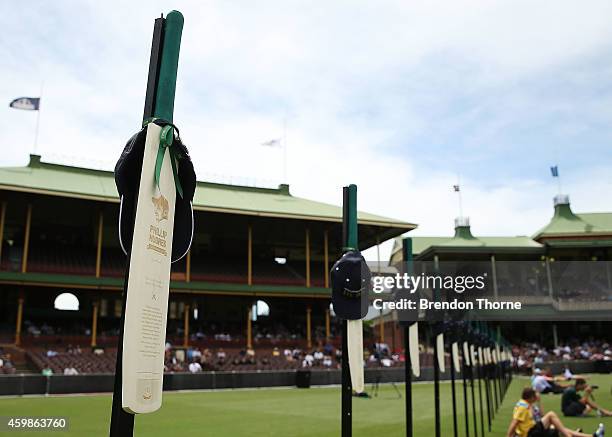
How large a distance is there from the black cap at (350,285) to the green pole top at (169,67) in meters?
2.25

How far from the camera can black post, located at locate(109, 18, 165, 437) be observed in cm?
246

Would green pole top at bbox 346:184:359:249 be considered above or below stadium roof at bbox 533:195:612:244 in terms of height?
below

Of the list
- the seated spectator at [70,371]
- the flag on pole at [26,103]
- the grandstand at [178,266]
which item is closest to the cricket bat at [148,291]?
the seated spectator at [70,371]

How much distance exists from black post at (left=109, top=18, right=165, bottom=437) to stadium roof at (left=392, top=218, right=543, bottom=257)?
46875 mm

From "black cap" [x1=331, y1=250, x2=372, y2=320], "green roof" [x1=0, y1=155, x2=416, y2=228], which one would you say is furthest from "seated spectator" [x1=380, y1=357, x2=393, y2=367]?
"black cap" [x1=331, y1=250, x2=372, y2=320]

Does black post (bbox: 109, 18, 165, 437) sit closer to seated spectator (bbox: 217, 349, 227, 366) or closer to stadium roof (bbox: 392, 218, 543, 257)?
seated spectator (bbox: 217, 349, 227, 366)

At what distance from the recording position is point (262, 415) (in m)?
14.3

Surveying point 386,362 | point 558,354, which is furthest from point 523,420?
point 558,354

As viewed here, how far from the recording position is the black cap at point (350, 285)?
15.3 feet

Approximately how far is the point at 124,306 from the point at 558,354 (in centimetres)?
4159

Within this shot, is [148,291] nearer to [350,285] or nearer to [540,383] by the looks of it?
[350,285]

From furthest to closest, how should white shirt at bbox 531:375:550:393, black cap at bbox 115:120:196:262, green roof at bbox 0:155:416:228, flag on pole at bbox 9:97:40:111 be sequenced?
flag on pole at bbox 9:97:40:111 < green roof at bbox 0:155:416:228 < white shirt at bbox 531:375:550:393 < black cap at bbox 115:120:196:262

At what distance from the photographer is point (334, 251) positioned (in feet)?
148

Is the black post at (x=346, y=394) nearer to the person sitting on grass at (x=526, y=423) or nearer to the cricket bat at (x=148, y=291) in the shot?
the cricket bat at (x=148, y=291)
